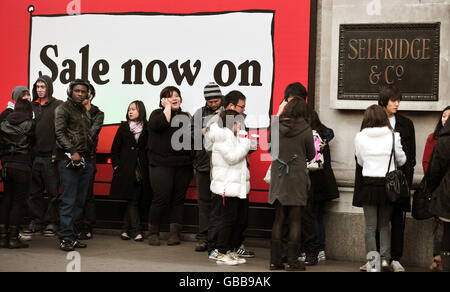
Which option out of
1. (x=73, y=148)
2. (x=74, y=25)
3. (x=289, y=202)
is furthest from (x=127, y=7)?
(x=289, y=202)

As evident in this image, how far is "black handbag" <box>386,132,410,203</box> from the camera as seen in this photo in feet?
25.3

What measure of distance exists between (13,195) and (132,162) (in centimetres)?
168

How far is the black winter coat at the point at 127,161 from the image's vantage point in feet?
33.1

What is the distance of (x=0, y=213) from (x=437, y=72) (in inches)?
215

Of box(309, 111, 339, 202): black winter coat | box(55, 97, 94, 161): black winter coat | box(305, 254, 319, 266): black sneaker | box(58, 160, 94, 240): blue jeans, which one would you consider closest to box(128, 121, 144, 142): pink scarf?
box(55, 97, 94, 161): black winter coat

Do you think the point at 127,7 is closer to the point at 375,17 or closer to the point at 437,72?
the point at 375,17

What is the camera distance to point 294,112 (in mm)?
8102

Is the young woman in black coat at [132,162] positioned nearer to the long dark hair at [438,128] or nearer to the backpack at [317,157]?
the backpack at [317,157]

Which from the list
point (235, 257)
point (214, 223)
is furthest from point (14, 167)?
point (235, 257)

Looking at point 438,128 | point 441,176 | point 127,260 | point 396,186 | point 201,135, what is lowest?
point 127,260

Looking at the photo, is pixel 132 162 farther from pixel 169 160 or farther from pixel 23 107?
pixel 23 107

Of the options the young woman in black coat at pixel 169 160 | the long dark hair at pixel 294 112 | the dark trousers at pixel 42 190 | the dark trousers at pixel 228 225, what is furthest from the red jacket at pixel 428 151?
the dark trousers at pixel 42 190

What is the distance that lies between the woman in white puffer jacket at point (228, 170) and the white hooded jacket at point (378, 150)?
4.27 ft

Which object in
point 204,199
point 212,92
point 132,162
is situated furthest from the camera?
point 132,162
